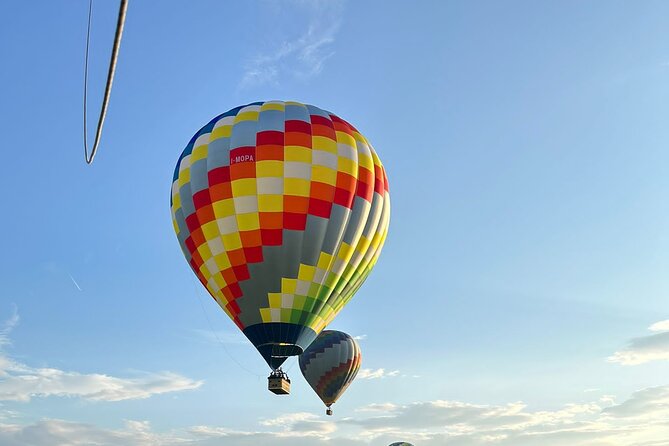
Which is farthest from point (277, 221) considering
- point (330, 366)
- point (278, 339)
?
point (330, 366)

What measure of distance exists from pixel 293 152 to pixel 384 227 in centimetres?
532

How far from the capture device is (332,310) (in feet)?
87.7

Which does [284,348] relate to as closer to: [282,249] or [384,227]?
[282,249]

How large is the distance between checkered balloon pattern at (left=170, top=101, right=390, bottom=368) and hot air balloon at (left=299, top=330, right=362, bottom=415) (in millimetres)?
22018

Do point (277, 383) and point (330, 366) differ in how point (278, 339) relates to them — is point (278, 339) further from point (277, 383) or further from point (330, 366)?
point (330, 366)

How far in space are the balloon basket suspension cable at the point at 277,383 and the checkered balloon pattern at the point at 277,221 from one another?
0.45 meters

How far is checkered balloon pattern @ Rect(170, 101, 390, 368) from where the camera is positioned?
25.1 meters

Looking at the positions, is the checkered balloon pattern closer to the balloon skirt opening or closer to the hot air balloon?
the balloon skirt opening

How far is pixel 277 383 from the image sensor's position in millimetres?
25875

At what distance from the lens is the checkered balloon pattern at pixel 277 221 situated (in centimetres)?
2506

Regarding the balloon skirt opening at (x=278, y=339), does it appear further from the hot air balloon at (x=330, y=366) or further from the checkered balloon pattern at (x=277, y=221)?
the hot air balloon at (x=330, y=366)

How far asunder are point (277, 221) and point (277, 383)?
21.3 ft

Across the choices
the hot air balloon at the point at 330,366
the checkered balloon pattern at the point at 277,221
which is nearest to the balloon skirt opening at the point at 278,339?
the checkered balloon pattern at the point at 277,221

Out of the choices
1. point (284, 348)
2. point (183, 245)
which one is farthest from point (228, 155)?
point (284, 348)
